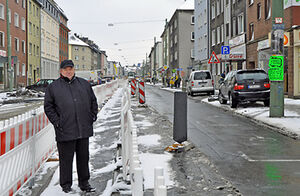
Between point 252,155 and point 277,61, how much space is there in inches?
244

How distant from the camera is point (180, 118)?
26.0 ft

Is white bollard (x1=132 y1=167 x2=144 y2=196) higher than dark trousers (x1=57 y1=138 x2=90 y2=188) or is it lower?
higher

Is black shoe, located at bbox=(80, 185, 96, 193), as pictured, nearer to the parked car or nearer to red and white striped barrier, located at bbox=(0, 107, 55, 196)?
red and white striped barrier, located at bbox=(0, 107, 55, 196)

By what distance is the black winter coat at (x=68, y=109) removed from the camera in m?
5.00

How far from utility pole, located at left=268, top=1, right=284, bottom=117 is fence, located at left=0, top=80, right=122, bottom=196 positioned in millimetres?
8496

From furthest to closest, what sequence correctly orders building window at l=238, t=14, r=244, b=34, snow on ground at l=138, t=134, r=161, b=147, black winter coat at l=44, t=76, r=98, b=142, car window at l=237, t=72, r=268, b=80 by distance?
building window at l=238, t=14, r=244, b=34 → car window at l=237, t=72, r=268, b=80 → snow on ground at l=138, t=134, r=161, b=147 → black winter coat at l=44, t=76, r=98, b=142

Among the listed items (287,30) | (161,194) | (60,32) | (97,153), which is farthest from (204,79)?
(60,32)

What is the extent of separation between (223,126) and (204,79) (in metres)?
18.1

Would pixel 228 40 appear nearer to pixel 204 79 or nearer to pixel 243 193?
pixel 204 79

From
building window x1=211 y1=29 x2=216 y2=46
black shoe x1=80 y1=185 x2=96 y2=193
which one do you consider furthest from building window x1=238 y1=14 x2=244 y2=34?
black shoe x1=80 y1=185 x2=96 y2=193

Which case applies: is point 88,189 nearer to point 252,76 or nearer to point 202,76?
point 252,76

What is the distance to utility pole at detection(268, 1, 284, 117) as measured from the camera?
1262cm

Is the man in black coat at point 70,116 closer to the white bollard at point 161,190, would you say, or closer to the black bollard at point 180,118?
the black bollard at point 180,118

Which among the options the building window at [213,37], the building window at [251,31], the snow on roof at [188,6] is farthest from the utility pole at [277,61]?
the snow on roof at [188,6]
